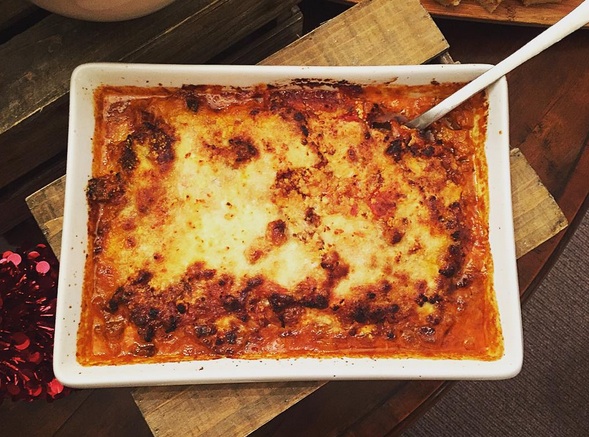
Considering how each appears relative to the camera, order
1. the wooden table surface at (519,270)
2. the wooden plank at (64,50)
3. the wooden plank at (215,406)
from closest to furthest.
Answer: the wooden plank at (64,50), the wooden plank at (215,406), the wooden table surface at (519,270)

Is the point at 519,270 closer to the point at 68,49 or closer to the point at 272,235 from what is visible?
the point at 272,235

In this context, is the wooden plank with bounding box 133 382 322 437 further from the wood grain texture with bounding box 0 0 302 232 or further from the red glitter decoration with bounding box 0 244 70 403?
the wood grain texture with bounding box 0 0 302 232

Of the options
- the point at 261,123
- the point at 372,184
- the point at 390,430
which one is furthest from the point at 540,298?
the point at 261,123

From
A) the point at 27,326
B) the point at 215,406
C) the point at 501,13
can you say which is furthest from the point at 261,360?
the point at 501,13

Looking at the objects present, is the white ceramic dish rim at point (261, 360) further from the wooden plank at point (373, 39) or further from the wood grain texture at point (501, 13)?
the wood grain texture at point (501, 13)

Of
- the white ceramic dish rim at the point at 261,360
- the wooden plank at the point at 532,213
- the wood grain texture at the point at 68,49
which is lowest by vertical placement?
the wooden plank at the point at 532,213

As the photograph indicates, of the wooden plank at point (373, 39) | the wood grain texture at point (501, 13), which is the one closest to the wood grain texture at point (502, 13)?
the wood grain texture at point (501, 13)

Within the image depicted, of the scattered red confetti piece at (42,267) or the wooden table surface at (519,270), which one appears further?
the wooden table surface at (519,270)

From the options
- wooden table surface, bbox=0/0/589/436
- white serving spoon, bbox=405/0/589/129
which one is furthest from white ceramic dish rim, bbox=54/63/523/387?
wooden table surface, bbox=0/0/589/436
